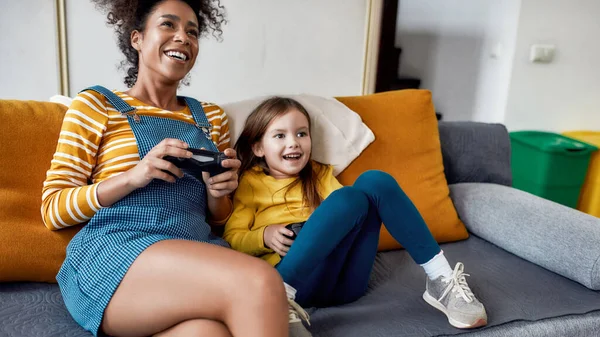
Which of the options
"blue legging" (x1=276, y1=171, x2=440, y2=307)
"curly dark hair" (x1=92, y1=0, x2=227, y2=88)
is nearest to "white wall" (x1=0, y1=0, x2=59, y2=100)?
"curly dark hair" (x1=92, y1=0, x2=227, y2=88)

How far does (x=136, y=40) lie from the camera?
130 centimetres

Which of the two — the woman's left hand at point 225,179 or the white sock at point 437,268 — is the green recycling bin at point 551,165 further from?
the woman's left hand at point 225,179

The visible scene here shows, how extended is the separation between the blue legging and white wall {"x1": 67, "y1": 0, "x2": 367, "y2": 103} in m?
1.12

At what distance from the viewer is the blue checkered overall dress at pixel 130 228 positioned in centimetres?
92

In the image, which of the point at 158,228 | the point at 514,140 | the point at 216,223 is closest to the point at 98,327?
the point at 158,228

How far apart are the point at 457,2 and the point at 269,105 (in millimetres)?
2352

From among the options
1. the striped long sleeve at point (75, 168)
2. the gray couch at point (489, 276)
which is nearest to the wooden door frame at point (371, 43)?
the gray couch at point (489, 276)

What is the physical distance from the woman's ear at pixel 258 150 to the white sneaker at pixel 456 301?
545mm

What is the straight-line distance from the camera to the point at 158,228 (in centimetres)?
104

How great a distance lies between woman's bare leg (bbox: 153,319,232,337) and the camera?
0.85 metres

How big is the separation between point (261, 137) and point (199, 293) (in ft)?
1.99

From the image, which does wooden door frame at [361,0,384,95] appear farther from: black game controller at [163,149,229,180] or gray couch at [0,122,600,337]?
black game controller at [163,149,229,180]

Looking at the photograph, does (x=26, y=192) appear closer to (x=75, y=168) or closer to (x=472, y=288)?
(x=75, y=168)

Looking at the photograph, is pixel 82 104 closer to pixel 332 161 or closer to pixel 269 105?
pixel 269 105
